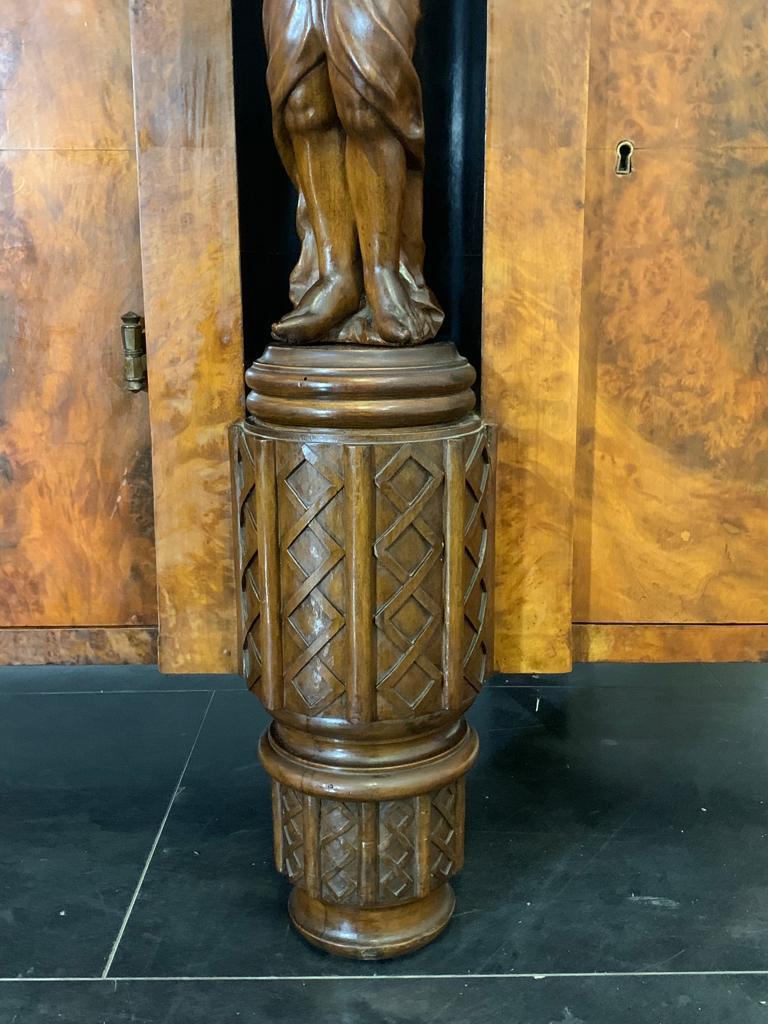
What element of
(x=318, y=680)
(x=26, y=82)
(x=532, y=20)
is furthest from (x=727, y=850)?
(x=26, y=82)

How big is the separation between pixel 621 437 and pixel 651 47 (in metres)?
0.58

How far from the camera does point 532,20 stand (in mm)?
1502

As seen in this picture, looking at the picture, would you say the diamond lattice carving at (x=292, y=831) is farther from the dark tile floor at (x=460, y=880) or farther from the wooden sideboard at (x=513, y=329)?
the wooden sideboard at (x=513, y=329)

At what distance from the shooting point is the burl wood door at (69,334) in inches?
63.7

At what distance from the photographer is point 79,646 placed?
1.78 metres

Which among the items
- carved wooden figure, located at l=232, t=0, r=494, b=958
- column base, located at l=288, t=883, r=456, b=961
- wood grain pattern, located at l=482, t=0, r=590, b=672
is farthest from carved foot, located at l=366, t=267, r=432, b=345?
column base, located at l=288, t=883, r=456, b=961

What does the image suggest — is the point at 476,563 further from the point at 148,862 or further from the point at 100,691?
the point at 100,691

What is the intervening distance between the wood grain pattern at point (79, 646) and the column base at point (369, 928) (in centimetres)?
49

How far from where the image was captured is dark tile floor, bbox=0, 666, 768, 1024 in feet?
4.85

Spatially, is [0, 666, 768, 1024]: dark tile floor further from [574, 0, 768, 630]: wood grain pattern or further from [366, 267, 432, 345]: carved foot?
Answer: [366, 267, 432, 345]: carved foot

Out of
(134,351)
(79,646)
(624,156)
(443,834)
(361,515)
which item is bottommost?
(443,834)

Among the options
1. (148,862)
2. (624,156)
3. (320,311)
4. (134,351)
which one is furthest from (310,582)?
(624,156)

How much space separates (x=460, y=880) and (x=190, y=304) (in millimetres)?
1027

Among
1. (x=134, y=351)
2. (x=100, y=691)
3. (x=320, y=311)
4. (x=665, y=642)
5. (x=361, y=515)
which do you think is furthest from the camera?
(x=100, y=691)
